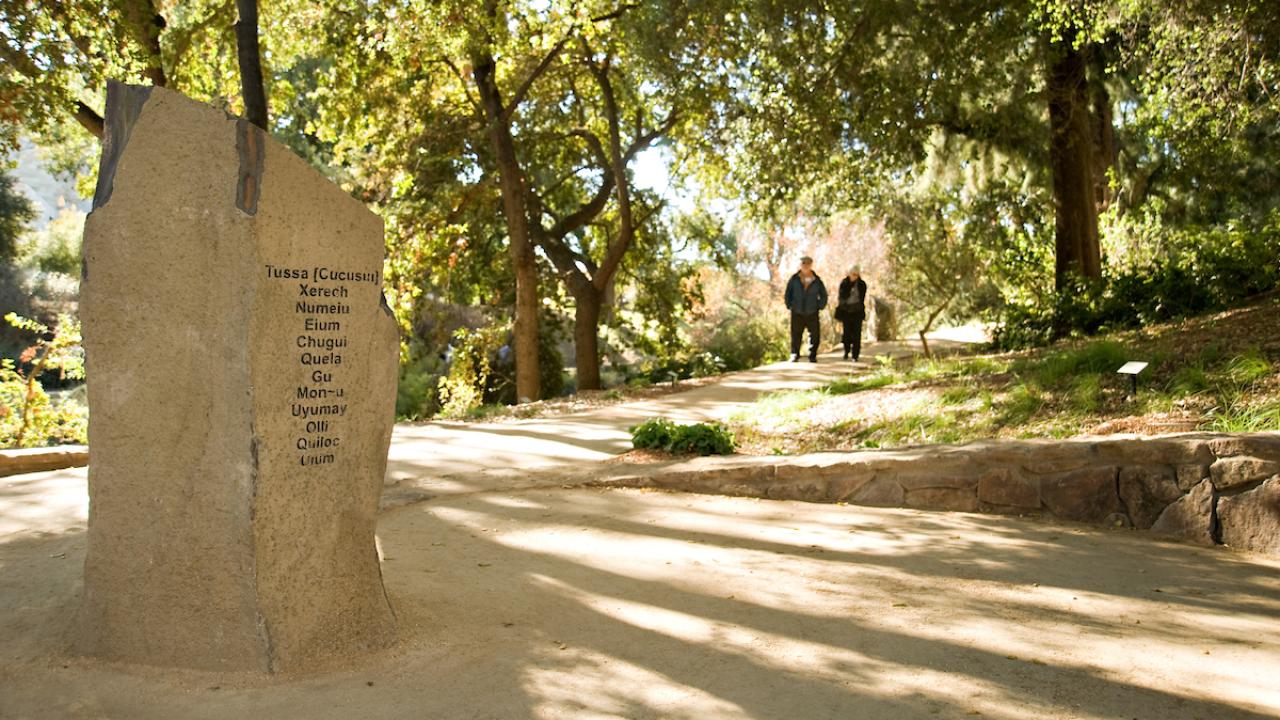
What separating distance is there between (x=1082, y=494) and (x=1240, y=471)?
999 mm

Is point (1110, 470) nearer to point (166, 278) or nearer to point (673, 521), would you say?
point (673, 521)

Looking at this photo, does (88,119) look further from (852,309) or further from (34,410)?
(852,309)

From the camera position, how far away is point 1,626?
444 cm

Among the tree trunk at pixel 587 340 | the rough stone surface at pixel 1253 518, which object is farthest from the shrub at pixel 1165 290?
the rough stone surface at pixel 1253 518

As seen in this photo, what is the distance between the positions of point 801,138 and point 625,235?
4.81 meters

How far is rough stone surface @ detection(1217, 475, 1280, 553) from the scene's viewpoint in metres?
6.13

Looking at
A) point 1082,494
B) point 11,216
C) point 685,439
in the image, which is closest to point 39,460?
point 685,439

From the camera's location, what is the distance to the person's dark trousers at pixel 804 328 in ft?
55.5

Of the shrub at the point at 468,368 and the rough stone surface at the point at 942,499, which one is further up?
the shrub at the point at 468,368

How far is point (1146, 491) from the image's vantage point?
6.72m

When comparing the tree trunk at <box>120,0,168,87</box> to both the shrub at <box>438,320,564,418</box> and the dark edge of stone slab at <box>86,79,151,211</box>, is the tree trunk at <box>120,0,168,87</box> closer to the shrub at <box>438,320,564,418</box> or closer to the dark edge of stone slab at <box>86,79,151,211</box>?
the dark edge of stone slab at <box>86,79,151,211</box>

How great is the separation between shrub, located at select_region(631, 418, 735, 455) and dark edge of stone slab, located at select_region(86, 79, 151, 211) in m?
5.69

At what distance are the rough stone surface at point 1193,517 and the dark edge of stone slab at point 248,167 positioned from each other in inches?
230

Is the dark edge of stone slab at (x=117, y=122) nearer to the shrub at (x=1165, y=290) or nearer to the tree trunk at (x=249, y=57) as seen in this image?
the tree trunk at (x=249, y=57)
